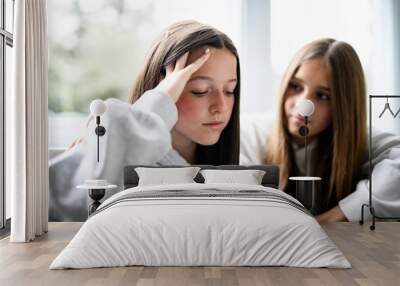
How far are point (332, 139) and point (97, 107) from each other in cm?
278

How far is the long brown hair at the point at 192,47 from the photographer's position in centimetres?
742

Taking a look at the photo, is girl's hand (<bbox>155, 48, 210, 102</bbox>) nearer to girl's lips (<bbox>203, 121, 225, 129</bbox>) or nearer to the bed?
girl's lips (<bbox>203, 121, 225, 129</bbox>)

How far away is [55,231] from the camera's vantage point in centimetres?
674

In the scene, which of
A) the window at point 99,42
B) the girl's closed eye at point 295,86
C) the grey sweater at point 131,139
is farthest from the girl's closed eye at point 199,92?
the girl's closed eye at point 295,86

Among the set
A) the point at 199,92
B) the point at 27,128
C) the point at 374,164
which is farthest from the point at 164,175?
the point at 374,164

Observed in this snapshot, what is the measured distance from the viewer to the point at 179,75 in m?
7.31

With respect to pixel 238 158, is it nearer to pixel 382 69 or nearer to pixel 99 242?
pixel 382 69

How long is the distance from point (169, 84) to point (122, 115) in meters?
0.67

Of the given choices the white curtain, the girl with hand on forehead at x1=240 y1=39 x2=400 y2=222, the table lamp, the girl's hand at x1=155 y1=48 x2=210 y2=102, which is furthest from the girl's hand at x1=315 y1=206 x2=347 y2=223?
the white curtain

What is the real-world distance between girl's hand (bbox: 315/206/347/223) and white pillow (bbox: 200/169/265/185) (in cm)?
99

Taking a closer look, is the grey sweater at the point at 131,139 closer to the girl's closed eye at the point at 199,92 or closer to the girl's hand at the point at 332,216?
the girl's closed eye at the point at 199,92

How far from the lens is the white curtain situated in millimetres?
5938

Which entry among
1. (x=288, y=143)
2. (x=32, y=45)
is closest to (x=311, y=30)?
(x=288, y=143)

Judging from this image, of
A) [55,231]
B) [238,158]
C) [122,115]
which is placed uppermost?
[122,115]
